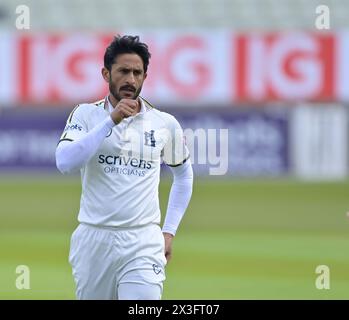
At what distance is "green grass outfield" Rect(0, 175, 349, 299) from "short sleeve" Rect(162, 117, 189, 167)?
392 cm

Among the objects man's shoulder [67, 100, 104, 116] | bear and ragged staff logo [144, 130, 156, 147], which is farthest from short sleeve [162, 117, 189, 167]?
man's shoulder [67, 100, 104, 116]

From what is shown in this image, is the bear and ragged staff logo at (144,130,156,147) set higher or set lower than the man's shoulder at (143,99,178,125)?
lower

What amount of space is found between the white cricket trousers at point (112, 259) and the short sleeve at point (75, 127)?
1.74ft

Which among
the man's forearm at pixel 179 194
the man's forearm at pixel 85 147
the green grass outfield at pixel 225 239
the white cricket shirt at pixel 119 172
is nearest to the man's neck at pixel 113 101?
the white cricket shirt at pixel 119 172

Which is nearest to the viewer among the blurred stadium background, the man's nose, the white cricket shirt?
the man's nose

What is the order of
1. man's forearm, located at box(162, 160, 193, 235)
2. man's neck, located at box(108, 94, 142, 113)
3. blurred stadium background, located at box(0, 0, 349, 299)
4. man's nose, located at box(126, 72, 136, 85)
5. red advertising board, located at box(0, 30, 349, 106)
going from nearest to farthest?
man's nose, located at box(126, 72, 136, 85)
man's neck, located at box(108, 94, 142, 113)
man's forearm, located at box(162, 160, 193, 235)
blurred stadium background, located at box(0, 0, 349, 299)
red advertising board, located at box(0, 30, 349, 106)

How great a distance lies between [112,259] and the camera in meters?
5.52

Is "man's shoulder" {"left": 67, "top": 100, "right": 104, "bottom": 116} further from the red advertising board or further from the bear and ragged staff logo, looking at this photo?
the red advertising board

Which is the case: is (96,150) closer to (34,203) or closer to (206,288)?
(206,288)

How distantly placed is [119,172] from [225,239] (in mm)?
10108

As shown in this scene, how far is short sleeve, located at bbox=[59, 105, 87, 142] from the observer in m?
5.47

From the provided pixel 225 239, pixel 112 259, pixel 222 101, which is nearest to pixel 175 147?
pixel 112 259

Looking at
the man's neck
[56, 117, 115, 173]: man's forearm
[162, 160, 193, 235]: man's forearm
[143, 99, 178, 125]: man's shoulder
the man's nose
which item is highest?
the man's nose
